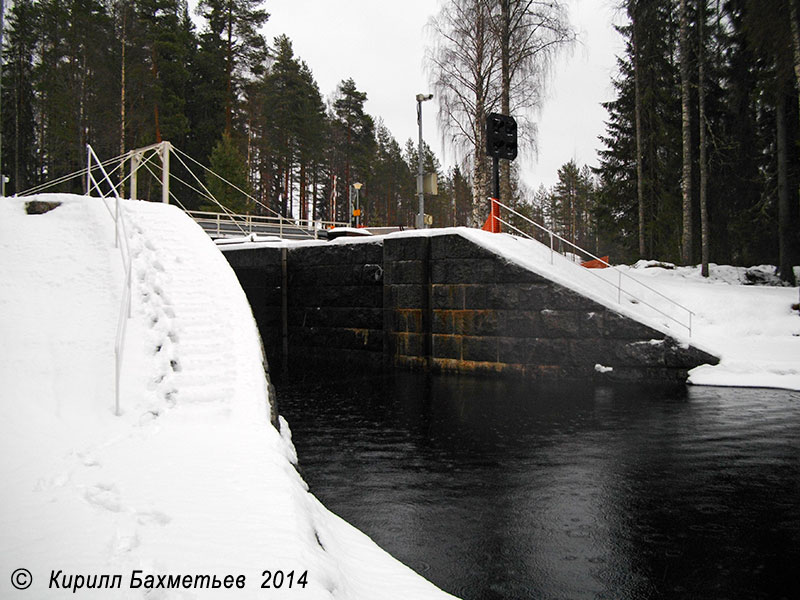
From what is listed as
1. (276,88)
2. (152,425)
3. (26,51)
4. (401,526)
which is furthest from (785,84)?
(26,51)

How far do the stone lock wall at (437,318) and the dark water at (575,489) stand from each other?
5.60ft

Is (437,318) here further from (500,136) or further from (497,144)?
(500,136)

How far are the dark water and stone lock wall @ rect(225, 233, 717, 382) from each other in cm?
171

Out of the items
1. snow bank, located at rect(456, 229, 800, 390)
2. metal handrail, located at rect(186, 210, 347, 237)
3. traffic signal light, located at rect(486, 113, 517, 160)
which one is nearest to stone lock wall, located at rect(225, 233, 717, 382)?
snow bank, located at rect(456, 229, 800, 390)

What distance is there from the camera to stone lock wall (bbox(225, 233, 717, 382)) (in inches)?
420

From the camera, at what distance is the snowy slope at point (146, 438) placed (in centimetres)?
289

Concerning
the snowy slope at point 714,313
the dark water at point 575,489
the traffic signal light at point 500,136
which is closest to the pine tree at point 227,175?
the traffic signal light at point 500,136

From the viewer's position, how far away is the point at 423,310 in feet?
42.1

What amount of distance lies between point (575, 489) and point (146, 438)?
384cm

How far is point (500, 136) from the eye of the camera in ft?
46.3

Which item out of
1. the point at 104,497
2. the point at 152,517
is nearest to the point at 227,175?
the point at 104,497

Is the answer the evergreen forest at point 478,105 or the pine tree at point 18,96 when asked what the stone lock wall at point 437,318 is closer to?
the evergreen forest at point 478,105

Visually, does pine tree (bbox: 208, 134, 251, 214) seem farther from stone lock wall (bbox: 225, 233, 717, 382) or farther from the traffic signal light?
the traffic signal light

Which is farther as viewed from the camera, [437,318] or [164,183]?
[164,183]
